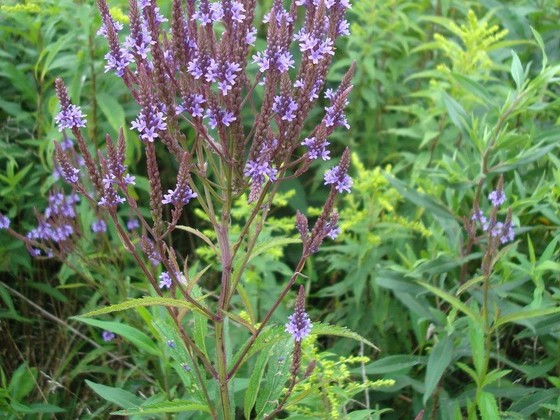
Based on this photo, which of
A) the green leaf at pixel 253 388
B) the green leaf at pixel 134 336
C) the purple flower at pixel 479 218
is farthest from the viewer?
the purple flower at pixel 479 218

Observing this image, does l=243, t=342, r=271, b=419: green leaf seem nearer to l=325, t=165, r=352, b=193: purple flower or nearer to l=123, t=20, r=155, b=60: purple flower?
l=325, t=165, r=352, b=193: purple flower

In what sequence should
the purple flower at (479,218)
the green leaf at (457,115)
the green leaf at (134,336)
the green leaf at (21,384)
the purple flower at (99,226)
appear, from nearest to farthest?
the green leaf at (134,336) < the purple flower at (479,218) < the green leaf at (21,384) < the green leaf at (457,115) < the purple flower at (99,226)

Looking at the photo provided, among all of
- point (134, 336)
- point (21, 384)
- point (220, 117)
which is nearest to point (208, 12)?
point (220, 117)

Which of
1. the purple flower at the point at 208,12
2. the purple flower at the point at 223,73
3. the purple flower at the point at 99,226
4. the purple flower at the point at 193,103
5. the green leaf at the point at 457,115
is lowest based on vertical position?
the purple flower at the point at 193,103

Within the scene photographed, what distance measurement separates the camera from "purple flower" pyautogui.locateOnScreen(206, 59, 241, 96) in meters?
1.98

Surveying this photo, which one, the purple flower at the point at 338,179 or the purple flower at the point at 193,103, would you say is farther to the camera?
the purple flower at the point at 338,179

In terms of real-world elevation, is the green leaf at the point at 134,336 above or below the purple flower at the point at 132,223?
below

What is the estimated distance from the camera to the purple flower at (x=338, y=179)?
2.20m

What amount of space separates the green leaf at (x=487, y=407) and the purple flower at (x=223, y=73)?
141 centimetres

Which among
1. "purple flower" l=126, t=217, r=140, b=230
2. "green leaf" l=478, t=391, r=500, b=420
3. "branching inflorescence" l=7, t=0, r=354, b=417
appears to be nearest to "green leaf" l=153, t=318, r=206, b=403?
"branching inflorescence" l=7, t=0, r=354, b=417

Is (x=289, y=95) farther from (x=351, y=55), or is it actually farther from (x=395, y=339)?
(x=351, y=55)

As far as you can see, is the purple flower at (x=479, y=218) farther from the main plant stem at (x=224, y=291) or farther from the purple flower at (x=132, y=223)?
the purple flower at (x=132, y=223)

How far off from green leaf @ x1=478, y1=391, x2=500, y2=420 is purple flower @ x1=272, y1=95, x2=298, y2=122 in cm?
124

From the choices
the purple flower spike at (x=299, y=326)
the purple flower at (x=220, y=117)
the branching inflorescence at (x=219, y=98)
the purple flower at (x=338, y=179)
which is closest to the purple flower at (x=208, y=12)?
the branching inflorescence at (x=219, y=98)
